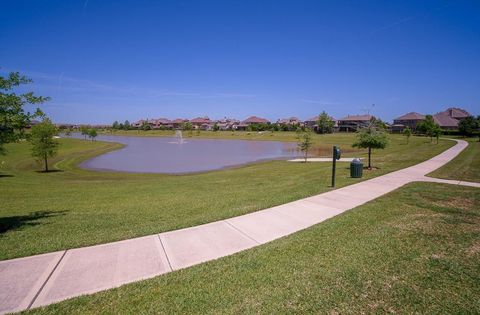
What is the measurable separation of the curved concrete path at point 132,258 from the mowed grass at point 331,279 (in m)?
0.32

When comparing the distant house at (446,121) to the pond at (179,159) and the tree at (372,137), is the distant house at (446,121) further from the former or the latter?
the tree at (372,137)

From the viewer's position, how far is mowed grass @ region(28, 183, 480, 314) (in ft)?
→ 12.0

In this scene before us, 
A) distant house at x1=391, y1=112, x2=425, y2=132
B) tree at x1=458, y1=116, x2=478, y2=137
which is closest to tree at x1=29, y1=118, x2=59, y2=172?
tree at x1=458, y1=116, x2=478, y2=137

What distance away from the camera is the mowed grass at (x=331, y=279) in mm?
3654

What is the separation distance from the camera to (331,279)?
428cm

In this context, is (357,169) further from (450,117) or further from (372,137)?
(450,117)

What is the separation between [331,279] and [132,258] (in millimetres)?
3484

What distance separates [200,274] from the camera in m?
4.50

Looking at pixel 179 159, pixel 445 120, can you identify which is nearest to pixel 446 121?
pixel 445 120

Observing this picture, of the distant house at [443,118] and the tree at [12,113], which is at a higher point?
the distant house at [443,118]

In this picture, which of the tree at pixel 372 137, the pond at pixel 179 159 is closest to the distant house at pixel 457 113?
the pond at pixel 179 159

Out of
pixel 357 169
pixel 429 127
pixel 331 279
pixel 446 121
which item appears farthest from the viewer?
pixel 446 121

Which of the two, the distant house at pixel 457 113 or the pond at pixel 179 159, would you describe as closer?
the pond at pixel 179 159

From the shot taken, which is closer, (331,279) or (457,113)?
(331,279)
